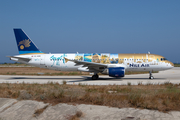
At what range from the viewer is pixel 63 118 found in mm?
9461

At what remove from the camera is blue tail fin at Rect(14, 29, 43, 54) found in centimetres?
2681

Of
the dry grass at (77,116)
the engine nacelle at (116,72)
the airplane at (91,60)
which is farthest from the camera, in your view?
the airplane at (91,60)

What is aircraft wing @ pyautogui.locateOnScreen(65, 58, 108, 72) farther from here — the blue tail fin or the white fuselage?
the blue tail fin

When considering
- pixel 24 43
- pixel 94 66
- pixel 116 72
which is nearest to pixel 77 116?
pixel 116 72

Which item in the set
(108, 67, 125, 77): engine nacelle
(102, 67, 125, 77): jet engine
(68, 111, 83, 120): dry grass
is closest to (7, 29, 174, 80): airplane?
(102, 67, 125, 77): jet engine

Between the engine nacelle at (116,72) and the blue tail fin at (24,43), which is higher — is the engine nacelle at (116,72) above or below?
below

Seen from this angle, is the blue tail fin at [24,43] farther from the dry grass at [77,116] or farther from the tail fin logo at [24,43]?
the dry grass at [77,116]

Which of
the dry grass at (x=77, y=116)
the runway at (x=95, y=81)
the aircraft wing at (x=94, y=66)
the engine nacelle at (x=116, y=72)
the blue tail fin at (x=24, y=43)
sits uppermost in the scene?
the blue tail fin at (x=24, y=43)

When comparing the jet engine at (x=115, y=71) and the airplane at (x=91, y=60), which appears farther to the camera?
the airplane at (x=91, y=60)

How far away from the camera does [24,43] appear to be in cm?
2705

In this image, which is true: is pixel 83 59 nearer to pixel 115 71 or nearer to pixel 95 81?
pixel 95 81

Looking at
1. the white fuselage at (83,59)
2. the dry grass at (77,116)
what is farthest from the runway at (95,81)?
the dry grass at (77,116)

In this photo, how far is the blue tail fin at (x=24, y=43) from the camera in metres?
26.8

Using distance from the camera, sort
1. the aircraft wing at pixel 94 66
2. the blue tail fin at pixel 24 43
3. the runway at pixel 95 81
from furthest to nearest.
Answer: the blue tail fin at pixel 24 43 < the aircraft wing at pixel 94 66 < the runway at pixel 95 81
